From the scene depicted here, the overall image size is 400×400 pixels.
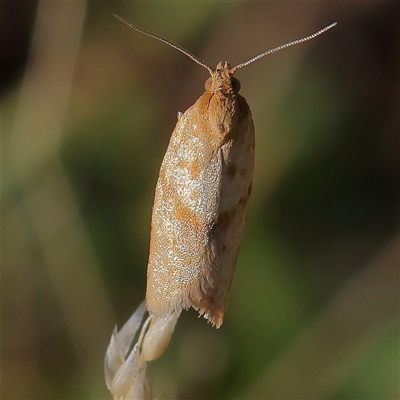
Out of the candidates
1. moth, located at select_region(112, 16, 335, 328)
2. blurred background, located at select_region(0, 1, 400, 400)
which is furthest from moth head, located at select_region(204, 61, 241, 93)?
blurred background, located at select_region(0, 1, 400, 400)

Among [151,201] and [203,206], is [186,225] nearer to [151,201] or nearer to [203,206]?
[203,206]

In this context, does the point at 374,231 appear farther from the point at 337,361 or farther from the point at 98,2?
the point at 98,2

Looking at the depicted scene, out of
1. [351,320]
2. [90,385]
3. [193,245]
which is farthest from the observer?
[351,320]

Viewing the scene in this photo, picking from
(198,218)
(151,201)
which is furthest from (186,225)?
(151,201)

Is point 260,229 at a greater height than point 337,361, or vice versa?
point 260,229

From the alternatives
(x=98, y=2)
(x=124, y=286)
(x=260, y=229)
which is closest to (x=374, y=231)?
(x=260, y=229)

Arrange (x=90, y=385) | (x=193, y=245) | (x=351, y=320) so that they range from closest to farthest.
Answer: (x=193, y=245), (x=90, y=385), (x=351, y=320)

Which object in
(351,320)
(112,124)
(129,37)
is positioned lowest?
(351,320)
